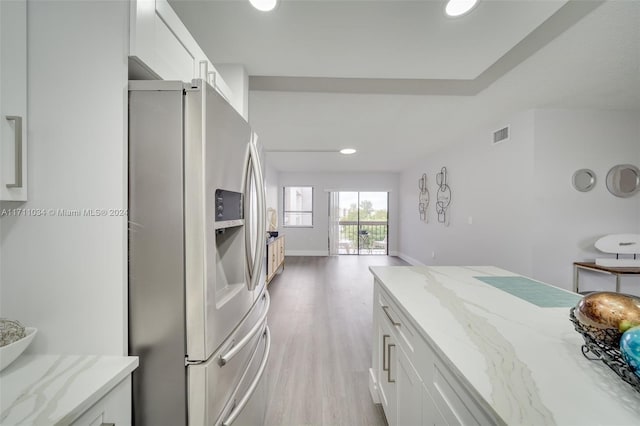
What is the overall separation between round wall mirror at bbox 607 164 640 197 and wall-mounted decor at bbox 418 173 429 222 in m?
2.70

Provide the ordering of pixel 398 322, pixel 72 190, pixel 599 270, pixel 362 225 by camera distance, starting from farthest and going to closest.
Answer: pixel 362 225 < pixel 599 270 < pixel 398 322 < pixel 72 190

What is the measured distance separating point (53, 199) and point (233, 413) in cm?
97

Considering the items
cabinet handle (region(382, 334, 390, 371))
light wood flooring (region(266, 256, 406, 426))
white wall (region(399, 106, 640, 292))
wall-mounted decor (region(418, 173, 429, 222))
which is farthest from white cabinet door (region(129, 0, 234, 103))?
wall-mounted decor (region(418, 173, 429, 222))

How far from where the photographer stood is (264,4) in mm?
1268

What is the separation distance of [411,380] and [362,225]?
23.2 feet

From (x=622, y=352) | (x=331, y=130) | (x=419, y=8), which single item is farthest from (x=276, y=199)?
(x=622, y=352)

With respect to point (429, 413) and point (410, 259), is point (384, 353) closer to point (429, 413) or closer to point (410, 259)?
point (429, 413)

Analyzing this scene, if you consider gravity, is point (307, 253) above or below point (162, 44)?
below

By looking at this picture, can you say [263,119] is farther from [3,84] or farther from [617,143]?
[617,143]

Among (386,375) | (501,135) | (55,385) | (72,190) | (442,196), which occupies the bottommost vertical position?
(386,375)

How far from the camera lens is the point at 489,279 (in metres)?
1.51

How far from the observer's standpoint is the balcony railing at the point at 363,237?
26.2 ft

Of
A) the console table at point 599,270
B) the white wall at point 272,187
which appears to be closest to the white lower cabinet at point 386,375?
the console table at point 599,270

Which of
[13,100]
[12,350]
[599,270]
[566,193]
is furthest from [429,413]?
[566,193]
